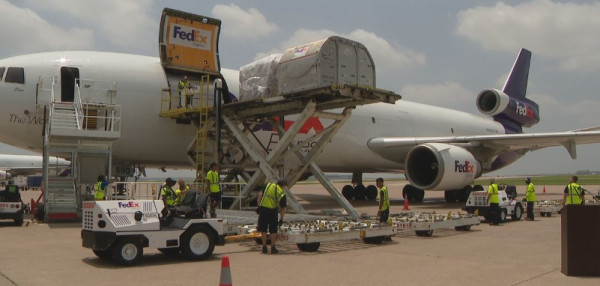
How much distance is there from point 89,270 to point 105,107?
7366mm

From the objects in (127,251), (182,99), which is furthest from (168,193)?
(182,99)

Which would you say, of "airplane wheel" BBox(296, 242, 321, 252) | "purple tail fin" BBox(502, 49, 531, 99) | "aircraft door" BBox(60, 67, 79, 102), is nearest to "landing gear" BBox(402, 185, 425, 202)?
"purple tail fin" BBox(502, 49, 531, 99)

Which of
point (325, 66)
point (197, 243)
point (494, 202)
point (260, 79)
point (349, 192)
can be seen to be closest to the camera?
point (197, 243)

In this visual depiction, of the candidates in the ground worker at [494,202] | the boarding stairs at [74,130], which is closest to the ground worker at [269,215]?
the boarding stairs at [74,130]

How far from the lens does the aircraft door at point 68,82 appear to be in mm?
13578

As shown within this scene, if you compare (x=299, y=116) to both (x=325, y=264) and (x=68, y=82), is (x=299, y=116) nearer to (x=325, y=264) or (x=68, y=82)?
(x=325, y=264)

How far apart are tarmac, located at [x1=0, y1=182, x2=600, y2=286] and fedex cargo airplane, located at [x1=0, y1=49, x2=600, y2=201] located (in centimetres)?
400

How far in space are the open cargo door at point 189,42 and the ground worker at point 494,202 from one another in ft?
Result: 26.9

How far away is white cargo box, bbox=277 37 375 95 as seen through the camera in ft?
39.5

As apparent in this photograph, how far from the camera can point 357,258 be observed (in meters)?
8.13

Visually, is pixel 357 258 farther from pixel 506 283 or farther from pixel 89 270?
pixel 89 270

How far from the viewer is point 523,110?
2794 cm

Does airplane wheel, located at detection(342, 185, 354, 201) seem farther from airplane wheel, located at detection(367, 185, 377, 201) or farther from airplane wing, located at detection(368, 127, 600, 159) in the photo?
airplane wing, located at detection(368, 127, 600, 159)

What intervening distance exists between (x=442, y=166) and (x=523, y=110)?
42.9ft
